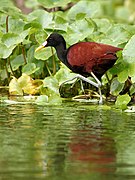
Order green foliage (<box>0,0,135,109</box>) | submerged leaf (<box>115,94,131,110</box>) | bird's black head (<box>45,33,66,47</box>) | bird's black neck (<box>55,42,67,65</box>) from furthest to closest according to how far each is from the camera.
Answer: bird's black head (<box>45,33,66,47</box>) → bird's black neck (<box>55,42,67,65</box>) → green foliage (<box>0,0,135,109</box>) → submerged leaf (<box>115,94,131,110</box>)

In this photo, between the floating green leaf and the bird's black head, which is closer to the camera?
the bird's black head

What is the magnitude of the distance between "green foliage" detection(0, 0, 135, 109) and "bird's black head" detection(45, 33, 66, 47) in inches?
9.6

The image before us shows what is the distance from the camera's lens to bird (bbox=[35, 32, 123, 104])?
8.95 m

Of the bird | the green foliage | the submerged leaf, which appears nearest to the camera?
the submerged leaf

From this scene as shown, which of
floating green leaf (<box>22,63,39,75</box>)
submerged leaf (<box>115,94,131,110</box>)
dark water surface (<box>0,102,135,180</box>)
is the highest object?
floating green leaf (<box>22,63,39,75</box>)

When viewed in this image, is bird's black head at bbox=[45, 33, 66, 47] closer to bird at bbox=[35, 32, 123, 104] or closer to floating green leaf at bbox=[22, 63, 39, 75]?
bird at bbox=[35, 32, 123, 104]

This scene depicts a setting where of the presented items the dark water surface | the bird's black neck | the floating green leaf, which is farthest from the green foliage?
the dark water surface

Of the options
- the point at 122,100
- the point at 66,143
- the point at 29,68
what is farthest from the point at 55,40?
the point at 66,143

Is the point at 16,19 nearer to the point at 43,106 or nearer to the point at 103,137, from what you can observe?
the point at 43,106

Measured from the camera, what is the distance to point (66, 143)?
598 cm

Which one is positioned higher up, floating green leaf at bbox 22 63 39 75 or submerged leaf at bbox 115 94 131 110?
floating green leaf at bbox 22 63 39 75

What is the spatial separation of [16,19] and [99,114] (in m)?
2.95

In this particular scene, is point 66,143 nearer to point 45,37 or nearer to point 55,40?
point 55,40

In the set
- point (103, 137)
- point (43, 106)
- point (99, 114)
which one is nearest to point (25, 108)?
point (43, 106)
